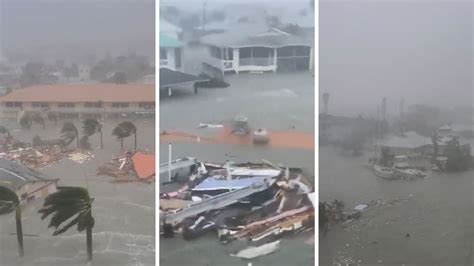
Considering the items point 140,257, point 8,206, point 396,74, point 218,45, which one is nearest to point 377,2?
point 396,74

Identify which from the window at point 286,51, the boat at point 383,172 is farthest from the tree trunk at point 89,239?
the boat at point 383,172

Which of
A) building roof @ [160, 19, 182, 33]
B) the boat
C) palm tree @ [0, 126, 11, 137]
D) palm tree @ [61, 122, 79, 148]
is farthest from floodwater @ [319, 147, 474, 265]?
palm tree @ [0, 126, 11, 137]

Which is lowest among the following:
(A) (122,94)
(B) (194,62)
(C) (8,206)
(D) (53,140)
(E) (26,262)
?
(E) (26,262)

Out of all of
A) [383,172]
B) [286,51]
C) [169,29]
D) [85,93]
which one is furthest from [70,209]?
[383,172]

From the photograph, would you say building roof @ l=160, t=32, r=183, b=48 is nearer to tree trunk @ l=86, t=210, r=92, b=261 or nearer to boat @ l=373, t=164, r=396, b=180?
tree trunk @ l=86, t=210, r=92, b=261

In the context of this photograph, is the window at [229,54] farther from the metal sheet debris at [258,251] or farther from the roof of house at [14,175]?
the roof of house at [14,175]

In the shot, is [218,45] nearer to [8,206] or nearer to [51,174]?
[51,174]

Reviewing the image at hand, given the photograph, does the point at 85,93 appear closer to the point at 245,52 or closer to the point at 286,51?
the point at 245,52
